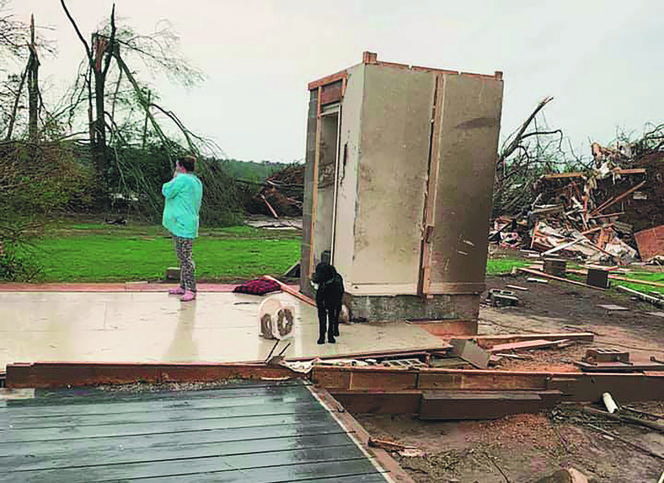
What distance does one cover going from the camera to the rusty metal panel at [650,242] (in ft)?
54.3

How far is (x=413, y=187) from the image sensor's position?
5746mm

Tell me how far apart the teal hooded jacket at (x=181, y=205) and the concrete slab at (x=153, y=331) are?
0.73 meters

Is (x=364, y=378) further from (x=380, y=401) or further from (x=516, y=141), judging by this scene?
(x=516, y=141)

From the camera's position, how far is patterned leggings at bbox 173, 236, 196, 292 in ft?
19.7

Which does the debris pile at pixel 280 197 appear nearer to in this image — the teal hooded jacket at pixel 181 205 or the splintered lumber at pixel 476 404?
the teal hooded jacket at pixel 181 205

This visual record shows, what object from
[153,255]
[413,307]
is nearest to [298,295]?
[413,307]

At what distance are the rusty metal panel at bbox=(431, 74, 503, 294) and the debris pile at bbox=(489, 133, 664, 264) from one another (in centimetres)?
1130

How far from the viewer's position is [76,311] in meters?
5.44

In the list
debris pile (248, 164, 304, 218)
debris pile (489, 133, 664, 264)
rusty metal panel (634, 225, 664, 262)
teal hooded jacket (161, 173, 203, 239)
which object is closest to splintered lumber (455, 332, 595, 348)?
teal hooded jacket (161, 173, 203, 239)

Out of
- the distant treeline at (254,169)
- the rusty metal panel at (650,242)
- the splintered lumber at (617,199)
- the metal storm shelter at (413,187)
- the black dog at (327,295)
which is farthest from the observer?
the distant treeline at (254,169)

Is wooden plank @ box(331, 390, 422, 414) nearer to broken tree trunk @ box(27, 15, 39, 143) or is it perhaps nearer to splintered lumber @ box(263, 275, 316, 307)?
splintered lumber @ box(263, 275, 316, 307)

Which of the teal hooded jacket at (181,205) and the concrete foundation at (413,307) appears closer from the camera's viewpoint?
the concrete foundation at (413,307)

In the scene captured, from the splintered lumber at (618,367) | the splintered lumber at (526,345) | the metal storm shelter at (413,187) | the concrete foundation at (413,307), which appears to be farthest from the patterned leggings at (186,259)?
the splintered lumber at (618,367)

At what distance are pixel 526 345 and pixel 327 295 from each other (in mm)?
2465
